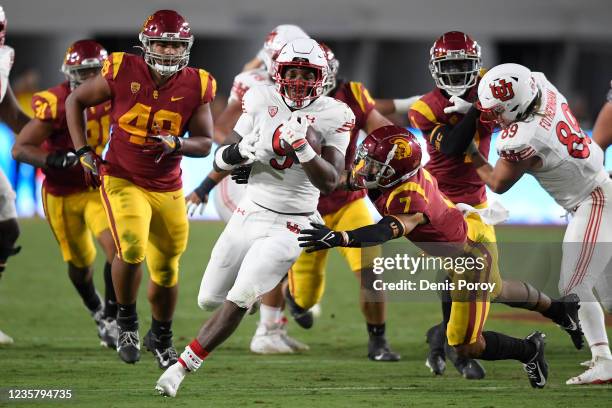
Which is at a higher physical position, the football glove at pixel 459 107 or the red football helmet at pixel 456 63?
the red football helmet at pixel 456 63

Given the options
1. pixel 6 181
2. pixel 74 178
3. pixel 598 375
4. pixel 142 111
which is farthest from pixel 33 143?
pixel 598 375

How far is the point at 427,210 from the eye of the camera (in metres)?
5.35

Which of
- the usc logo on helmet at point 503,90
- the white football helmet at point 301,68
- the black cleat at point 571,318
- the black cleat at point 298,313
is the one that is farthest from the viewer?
the black cleat at point 298,313

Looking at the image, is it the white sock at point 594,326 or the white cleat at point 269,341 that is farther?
the white cleat at point 269,341

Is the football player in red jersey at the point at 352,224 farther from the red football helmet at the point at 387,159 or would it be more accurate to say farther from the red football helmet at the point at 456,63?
the red football helmet at the point at 387,159

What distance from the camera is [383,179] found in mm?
5379

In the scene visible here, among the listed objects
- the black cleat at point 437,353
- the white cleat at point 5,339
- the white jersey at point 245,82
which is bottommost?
the white cleat at point 5,339

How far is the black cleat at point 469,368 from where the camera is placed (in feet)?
19.9

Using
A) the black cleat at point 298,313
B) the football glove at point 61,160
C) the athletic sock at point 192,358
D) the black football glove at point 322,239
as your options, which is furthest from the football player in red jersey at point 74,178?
the black football glove at point 322,239

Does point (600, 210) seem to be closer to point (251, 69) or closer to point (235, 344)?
point (235, 344)

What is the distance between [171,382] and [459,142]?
226 cm

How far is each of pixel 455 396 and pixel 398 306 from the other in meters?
3.65

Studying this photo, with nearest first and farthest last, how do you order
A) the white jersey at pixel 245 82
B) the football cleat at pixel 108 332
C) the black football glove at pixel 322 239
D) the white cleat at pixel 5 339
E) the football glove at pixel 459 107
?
the black football glove at pixel 322 239
the football glove at pixel 459 107
the football cleat at pixel 108 332
the white cleat at pixel 5 339
the white jersey at pixel 245 82

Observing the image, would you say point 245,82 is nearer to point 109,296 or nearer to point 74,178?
point 74,178
